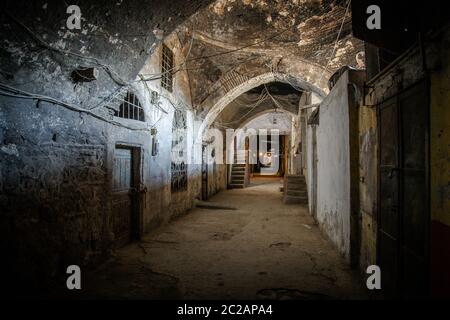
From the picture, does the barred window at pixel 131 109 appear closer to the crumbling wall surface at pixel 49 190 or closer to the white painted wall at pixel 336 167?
the crumbling wall surface at pixel 49 190

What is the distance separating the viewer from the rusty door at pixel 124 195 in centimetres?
562

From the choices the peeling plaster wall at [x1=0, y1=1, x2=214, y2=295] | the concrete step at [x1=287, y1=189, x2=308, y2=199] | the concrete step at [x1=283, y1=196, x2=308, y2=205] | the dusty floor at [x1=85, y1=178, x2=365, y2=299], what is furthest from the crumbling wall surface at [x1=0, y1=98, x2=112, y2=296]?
the concrete step at [x1=287, y1=189, x2=308, y2=199]

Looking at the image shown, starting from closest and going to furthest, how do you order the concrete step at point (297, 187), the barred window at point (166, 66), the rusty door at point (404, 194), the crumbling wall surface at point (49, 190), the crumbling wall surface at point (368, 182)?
the rusty door at point (404, 194), the crumbling wall surface at point (49, 190), the crumbling wall surface at point (368, 182), the barred window at point (166, 66), the concrete step at point (297, 187)

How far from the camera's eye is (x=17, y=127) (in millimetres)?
3324

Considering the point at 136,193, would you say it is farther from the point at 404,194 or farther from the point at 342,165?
the point at 404,194

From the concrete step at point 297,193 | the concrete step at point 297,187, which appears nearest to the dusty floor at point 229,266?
the concrete step at point 297,193

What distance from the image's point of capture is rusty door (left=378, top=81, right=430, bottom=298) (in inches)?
94.0

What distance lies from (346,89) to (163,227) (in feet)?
17.6

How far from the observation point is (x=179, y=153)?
9.05m

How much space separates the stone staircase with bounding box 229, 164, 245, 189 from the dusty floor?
9.03m

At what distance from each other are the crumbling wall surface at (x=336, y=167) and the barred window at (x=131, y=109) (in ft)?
13.1

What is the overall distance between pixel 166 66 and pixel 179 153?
2693 mm

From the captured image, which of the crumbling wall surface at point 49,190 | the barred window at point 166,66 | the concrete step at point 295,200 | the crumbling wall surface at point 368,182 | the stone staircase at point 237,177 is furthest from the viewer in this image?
the stone staircase at point 237,177
